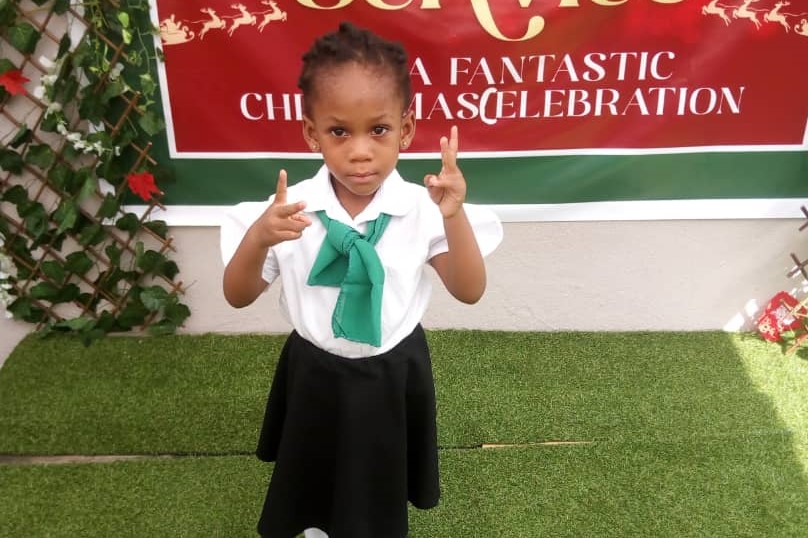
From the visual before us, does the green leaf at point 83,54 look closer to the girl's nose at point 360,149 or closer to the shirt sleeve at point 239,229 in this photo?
the shirt sleeve at point 239,229

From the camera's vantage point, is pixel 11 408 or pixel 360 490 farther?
pixel 11 408

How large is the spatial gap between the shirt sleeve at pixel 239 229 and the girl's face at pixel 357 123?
221mm

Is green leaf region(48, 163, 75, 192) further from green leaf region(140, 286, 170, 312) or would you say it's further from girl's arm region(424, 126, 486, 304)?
girl's arm region(424, 126, 486, 304)

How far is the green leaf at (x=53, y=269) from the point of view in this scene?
2480mm

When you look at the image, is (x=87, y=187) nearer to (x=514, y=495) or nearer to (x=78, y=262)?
(x=78, y=262)

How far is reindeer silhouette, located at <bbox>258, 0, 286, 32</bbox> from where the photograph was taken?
216cm

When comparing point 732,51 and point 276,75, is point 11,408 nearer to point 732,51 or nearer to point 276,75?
point 276,75

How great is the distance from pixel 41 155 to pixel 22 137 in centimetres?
7

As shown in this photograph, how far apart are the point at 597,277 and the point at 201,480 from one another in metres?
1.45

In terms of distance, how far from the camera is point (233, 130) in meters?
2.32

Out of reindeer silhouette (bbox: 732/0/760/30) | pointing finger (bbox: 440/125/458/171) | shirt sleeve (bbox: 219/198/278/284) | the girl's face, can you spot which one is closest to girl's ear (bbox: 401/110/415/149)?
the girl's face

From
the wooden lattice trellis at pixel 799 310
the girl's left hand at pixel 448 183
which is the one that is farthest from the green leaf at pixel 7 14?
the wooden lattice trellis at pixel 799 310

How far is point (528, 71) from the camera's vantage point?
225 cm

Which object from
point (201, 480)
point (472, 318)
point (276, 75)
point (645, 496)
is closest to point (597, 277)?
point (472, 318)
